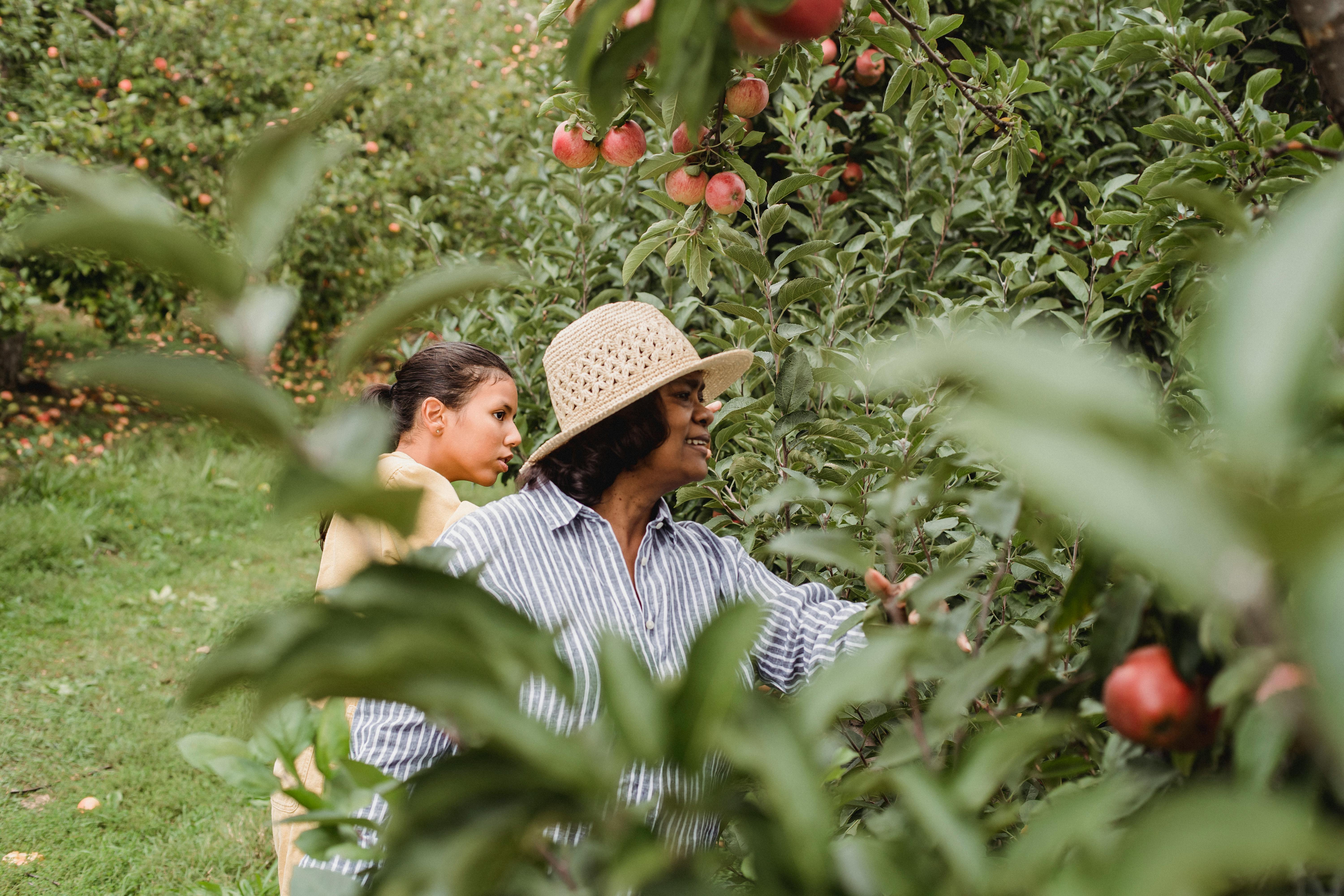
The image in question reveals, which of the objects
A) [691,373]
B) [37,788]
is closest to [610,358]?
[691,373]

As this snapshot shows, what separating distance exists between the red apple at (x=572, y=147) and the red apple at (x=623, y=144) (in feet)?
0.16

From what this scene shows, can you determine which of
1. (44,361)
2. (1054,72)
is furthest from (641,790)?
(44,361)

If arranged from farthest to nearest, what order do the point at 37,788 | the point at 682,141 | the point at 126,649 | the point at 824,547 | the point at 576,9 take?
the point at 126,649 < the point at 37,788 < the point at 682,141 < the point at 576,9 < the point at 824,547

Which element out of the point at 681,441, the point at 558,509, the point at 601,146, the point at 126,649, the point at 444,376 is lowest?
the point at 126,649

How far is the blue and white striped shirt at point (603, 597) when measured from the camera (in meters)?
1.42

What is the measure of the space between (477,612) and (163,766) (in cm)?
362

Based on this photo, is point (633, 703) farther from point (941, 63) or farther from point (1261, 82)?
point (1261, 82)

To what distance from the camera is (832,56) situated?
8.43 feet

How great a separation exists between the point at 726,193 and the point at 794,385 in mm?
368

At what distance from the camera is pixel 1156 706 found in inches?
23.5

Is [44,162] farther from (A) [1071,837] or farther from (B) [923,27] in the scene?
(B) [923,27]

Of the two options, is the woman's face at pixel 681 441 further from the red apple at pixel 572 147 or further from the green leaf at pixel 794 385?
the red apple at pixel 572 147

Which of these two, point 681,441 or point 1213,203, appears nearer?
point 1213,203

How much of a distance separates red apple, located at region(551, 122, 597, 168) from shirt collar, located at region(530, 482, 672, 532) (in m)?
0.57
